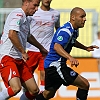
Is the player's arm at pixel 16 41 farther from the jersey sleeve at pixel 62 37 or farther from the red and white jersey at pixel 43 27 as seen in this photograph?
the red and white jersey at pixel 43 27

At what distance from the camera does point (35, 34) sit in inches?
386

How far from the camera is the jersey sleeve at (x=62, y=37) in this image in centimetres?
793

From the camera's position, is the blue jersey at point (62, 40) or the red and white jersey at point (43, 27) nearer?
the blue jersey at point (62, 40)

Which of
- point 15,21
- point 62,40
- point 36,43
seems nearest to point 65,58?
point 62,40

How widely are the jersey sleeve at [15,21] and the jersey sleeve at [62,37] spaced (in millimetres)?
659

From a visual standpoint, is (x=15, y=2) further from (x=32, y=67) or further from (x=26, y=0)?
(x=26, y=0)

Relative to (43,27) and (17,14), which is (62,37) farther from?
(43,27)

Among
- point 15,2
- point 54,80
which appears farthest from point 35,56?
point 15,2

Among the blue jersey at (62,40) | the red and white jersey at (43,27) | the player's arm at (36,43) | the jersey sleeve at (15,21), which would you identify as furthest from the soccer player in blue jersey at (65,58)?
the red and white jersey at (43,27)

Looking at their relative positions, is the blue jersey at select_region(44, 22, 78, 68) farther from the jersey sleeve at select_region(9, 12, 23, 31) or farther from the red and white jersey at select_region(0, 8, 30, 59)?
the jersey sleeve at select_region(9, 12, 23, 31)

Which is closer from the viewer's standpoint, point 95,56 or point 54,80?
point 54,80

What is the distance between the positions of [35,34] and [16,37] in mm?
2099

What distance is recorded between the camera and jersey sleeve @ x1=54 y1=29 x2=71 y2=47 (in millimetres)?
7934

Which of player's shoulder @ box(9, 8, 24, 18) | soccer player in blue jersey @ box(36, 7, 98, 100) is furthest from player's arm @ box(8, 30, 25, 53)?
soccer player in blue jersey @ box(36, 7, 98, 100)
